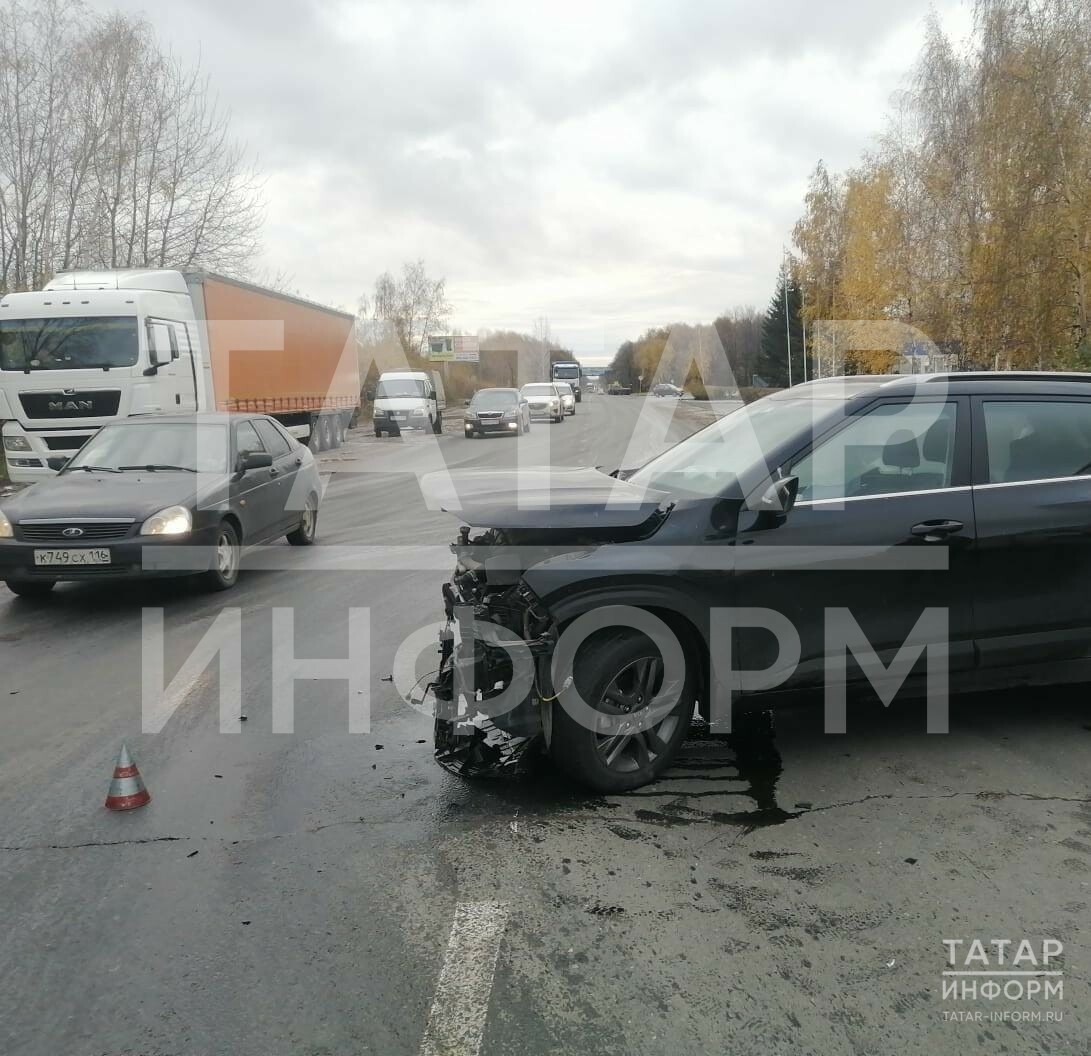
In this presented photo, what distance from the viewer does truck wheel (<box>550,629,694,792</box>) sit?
380 cm

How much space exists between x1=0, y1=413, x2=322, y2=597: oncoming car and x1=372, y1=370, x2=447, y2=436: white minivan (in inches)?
906

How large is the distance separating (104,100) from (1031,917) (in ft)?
100

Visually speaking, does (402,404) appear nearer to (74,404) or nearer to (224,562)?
(74,404)

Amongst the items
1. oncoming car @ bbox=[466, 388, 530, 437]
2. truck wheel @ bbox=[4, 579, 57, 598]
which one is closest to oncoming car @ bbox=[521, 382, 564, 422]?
oncoming car @ bbox=[466, 388, 530, 437]

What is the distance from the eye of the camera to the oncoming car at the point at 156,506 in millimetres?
7211

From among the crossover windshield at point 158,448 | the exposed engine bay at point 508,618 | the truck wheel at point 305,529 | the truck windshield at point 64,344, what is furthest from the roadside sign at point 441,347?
the exposed engine bay at point 508,618

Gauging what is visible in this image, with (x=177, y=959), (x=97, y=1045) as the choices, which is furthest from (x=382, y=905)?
(x=97, y=1045)

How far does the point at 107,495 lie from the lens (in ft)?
25.1

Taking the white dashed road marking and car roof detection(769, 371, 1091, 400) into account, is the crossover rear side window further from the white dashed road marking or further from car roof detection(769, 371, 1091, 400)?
the white dashed road marking

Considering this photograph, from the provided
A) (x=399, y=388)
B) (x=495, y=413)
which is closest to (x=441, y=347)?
(x=399, y=388)

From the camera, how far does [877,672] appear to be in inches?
163

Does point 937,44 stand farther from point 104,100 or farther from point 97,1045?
point 97,1045

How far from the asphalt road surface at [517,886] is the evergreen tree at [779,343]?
67.8 meters

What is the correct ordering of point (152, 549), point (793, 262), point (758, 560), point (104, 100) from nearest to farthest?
1. point (758, 560)
2. point (152, 549)
3. point (104, 100)
4. point (793, 262)
